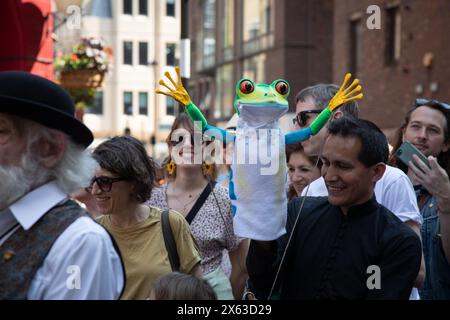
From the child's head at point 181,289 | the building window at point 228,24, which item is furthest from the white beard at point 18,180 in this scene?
the building window at point 228,24

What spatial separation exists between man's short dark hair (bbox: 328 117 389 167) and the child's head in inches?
36.3

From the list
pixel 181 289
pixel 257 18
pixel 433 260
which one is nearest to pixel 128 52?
pixel 257 18

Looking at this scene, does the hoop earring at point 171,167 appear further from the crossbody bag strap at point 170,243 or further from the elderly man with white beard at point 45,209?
the elderly man with white beard at point 45,209

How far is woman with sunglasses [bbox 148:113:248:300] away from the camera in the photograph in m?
4.36

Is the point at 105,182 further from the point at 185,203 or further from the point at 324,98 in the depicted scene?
the point at 324,98

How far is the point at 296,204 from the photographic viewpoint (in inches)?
134

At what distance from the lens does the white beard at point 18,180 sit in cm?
236

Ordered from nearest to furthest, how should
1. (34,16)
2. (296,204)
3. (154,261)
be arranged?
(296,204), (154,261), (34,16)

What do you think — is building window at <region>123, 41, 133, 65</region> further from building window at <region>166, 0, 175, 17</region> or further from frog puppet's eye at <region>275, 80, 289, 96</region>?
frog puppet's eye at <region>275, 80, 289, 96</region>

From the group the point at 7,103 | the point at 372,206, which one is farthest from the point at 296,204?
the point at 7,103

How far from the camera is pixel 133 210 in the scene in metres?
3.89

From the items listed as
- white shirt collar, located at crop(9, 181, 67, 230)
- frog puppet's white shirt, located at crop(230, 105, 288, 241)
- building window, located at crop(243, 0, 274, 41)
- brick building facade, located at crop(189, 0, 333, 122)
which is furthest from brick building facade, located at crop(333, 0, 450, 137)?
white shirt collar, located at crop(9, 181, 67, 230)

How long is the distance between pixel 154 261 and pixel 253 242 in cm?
77
